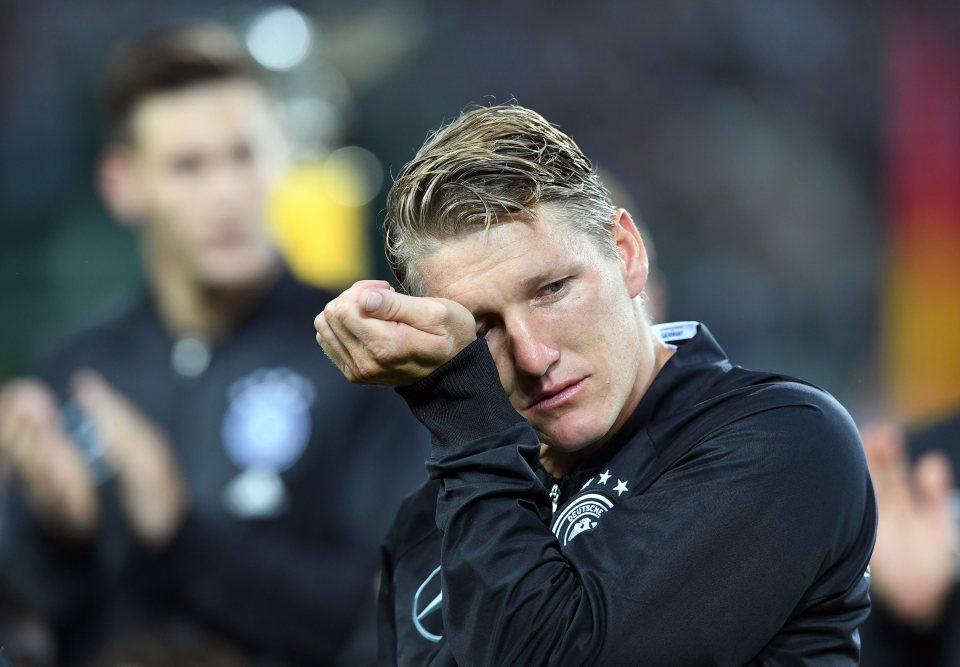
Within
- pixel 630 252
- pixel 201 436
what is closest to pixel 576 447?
pixel 630 252

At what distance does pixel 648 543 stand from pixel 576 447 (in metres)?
0.27

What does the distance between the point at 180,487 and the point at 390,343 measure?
3.74 m

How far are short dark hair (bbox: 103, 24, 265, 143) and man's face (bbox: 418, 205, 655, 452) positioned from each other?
3970mm

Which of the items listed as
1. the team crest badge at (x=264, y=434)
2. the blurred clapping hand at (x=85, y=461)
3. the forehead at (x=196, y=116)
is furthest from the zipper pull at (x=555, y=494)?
the forehead at (x=196, y=116)

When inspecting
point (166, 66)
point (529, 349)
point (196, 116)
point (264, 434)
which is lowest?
point (264, 434)

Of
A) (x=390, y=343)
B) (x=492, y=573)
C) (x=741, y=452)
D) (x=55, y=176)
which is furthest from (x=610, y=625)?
(x=55, y=176)

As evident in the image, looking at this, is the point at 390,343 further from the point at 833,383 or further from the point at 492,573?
the point at 833,383

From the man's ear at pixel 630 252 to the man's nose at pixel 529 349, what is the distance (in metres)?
0.22

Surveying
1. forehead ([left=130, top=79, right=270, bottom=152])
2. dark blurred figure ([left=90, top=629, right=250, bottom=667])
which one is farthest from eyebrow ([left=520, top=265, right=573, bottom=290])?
forehead ([left=130, top=79, right=270, bottom=152])

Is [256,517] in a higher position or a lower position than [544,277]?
lower

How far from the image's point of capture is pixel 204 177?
206 inches

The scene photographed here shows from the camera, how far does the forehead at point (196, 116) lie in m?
5.18

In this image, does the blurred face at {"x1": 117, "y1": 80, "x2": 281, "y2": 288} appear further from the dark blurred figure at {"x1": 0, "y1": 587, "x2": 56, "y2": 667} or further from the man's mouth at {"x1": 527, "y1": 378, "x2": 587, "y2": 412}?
the man's mouth at {"x1": 527, "y1": 378, "x2": 587, "y2": 412}

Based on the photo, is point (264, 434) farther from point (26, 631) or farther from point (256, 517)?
point (26, 631)
